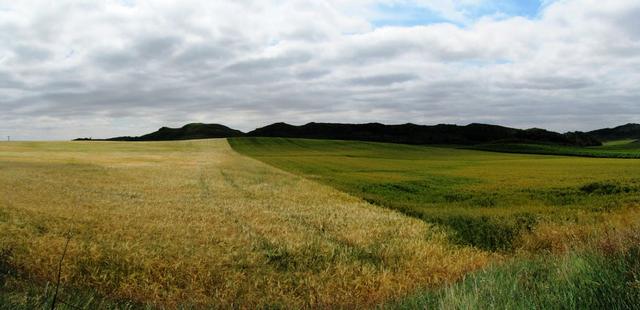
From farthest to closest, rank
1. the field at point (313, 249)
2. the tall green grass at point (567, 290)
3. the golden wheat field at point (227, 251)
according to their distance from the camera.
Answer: the golden wheat field at point (227, 251) < the field at point (313, 249) < the tall green grass at point (567, 290)

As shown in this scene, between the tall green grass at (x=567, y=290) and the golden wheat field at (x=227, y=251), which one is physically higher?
the tall green grass at (x=567, y=290)

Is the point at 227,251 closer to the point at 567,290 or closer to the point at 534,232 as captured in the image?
the point at 567,290

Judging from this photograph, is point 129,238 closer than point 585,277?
No

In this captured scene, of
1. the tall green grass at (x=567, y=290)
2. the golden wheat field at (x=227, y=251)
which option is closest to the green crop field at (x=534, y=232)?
the tall green grass at (x=567, y=290)

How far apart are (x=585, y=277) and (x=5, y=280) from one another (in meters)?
9.93

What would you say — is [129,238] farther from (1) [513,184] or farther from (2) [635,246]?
(1) [513,184]

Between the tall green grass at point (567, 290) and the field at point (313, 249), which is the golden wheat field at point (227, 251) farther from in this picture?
the tall green grass at point (567, 290)

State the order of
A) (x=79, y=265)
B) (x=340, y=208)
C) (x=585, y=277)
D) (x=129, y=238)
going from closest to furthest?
(x=585, y=277) < (x=79, y=265) < (x=129, y=238) < (x=340, y=208)

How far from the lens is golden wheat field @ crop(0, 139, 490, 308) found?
30.7 ft

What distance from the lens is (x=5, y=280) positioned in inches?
340

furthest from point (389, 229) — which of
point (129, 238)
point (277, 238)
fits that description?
point (129, 238)

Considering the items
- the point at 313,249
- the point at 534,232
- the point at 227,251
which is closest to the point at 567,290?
the point at 313,249

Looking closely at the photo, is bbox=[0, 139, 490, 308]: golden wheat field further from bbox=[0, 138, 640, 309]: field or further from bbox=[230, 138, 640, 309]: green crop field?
bbox=[230, 138, 640, 309]: green crop field

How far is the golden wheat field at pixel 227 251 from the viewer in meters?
9.36
